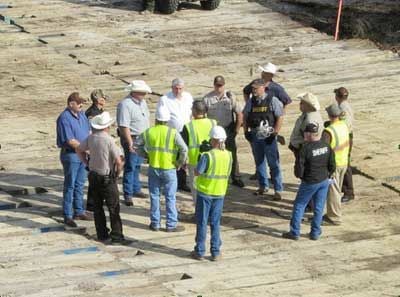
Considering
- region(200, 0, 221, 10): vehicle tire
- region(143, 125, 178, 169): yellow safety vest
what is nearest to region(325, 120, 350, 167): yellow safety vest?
region(143, 125, 178, 169): yellow safety vest

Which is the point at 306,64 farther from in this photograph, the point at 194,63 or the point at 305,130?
the point at 305,130

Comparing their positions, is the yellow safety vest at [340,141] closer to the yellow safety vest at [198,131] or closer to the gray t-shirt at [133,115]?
the yellow safety vest at [198,131]

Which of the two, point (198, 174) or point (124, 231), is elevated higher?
point (198, 174)

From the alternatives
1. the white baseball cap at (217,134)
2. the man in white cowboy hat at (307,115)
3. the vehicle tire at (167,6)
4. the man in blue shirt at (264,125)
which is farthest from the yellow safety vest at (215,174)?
the vehicle tire at (167,6)

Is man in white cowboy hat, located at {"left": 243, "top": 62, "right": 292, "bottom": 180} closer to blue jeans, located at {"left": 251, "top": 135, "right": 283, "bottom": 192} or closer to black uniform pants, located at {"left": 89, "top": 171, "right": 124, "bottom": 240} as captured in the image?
blue jeans, located at {"left": 251, "top": 135, "right": 283, "bottom": 192}

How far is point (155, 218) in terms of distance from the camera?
16.7m

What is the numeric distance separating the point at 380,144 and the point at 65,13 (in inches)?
460

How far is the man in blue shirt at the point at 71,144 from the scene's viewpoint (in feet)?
55.3

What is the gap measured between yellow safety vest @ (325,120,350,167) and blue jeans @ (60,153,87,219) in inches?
128

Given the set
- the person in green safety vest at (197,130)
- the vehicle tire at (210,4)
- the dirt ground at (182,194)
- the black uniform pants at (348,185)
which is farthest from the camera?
the vehicle tire at (210,4)

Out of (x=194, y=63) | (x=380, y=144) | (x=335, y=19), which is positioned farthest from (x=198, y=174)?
(x=335, y=19)

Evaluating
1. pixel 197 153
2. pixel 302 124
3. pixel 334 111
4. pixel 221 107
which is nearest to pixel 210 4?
pixel 221 107

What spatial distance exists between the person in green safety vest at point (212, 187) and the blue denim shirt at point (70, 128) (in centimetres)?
207

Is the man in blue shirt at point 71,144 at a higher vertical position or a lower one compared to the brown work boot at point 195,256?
higher
